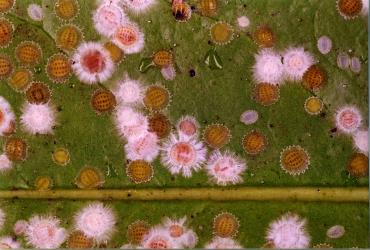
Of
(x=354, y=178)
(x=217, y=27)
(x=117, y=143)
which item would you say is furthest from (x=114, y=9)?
(x=354, y=178)

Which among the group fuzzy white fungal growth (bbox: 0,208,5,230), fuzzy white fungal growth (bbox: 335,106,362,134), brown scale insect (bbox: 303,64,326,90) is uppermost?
brown scale insect (bbox: 303,64,326,90)

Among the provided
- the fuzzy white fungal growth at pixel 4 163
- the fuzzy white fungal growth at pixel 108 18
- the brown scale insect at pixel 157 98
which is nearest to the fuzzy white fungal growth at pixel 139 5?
the fuzzy white fungal growth at pixel 108 18

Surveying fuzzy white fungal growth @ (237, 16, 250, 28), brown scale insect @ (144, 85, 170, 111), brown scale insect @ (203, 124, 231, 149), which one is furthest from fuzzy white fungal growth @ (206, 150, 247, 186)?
fuzzy white fungal growth @ (237, 16, 250, 28)

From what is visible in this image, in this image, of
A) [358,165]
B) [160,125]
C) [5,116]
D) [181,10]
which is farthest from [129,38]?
[358,165]

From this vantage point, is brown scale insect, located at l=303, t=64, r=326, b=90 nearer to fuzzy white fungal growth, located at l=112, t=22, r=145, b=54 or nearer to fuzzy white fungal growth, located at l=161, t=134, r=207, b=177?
fuzzy white fungal growth, located at l=161, t=134, r=207, b=177

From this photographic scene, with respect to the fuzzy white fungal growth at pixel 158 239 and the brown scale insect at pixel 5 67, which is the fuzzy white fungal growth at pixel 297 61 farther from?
the brown scale insect at pixel 5 67

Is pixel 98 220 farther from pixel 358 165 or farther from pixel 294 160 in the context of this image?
pixel 358 165
